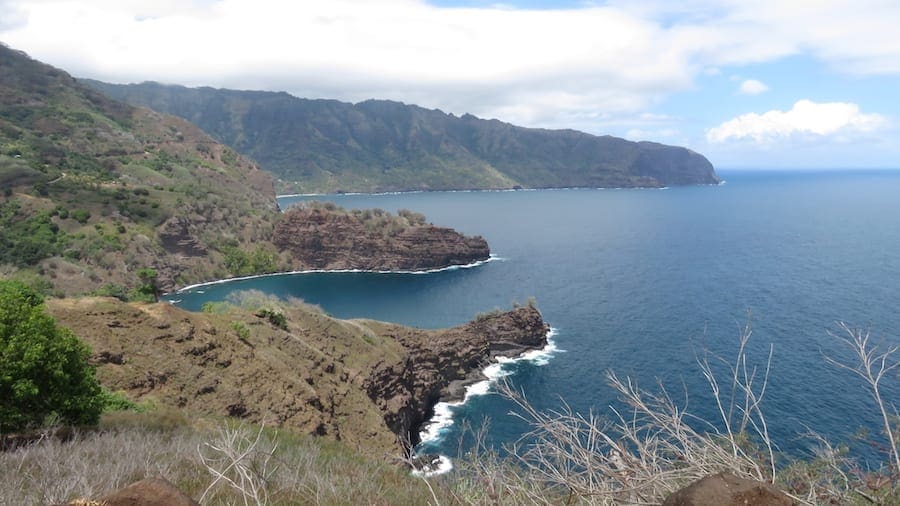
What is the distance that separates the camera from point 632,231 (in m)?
149

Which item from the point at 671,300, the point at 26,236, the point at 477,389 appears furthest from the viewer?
the point at 26,236

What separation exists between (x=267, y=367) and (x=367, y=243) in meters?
90.4

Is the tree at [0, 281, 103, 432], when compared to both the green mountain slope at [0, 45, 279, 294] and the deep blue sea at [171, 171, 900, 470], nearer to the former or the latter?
the deep blue sea at [171, 171, 900, 470]

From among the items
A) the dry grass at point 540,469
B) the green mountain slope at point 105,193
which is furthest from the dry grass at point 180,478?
the green mountain slope at point 105,193

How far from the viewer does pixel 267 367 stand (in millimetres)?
34000

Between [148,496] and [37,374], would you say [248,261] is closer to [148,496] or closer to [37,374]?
[37,374]

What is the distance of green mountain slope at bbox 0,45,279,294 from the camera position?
278ft

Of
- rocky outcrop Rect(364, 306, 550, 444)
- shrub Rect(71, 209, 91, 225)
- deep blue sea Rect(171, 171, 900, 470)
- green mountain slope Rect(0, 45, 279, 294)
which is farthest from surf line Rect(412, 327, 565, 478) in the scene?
shrub Rect(71, 209, 91, 225)

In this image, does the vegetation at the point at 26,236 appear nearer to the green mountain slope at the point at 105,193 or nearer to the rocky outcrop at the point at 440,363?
the green mountain slope at the point at 105,193

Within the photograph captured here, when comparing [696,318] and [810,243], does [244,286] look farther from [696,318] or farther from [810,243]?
[810,243]

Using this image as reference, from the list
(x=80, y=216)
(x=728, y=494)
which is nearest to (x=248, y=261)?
(x=80, y=216)

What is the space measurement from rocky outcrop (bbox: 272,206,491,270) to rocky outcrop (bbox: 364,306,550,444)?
184 ft

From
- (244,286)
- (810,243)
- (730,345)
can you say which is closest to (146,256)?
(244,286)

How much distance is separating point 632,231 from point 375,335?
378 ft
